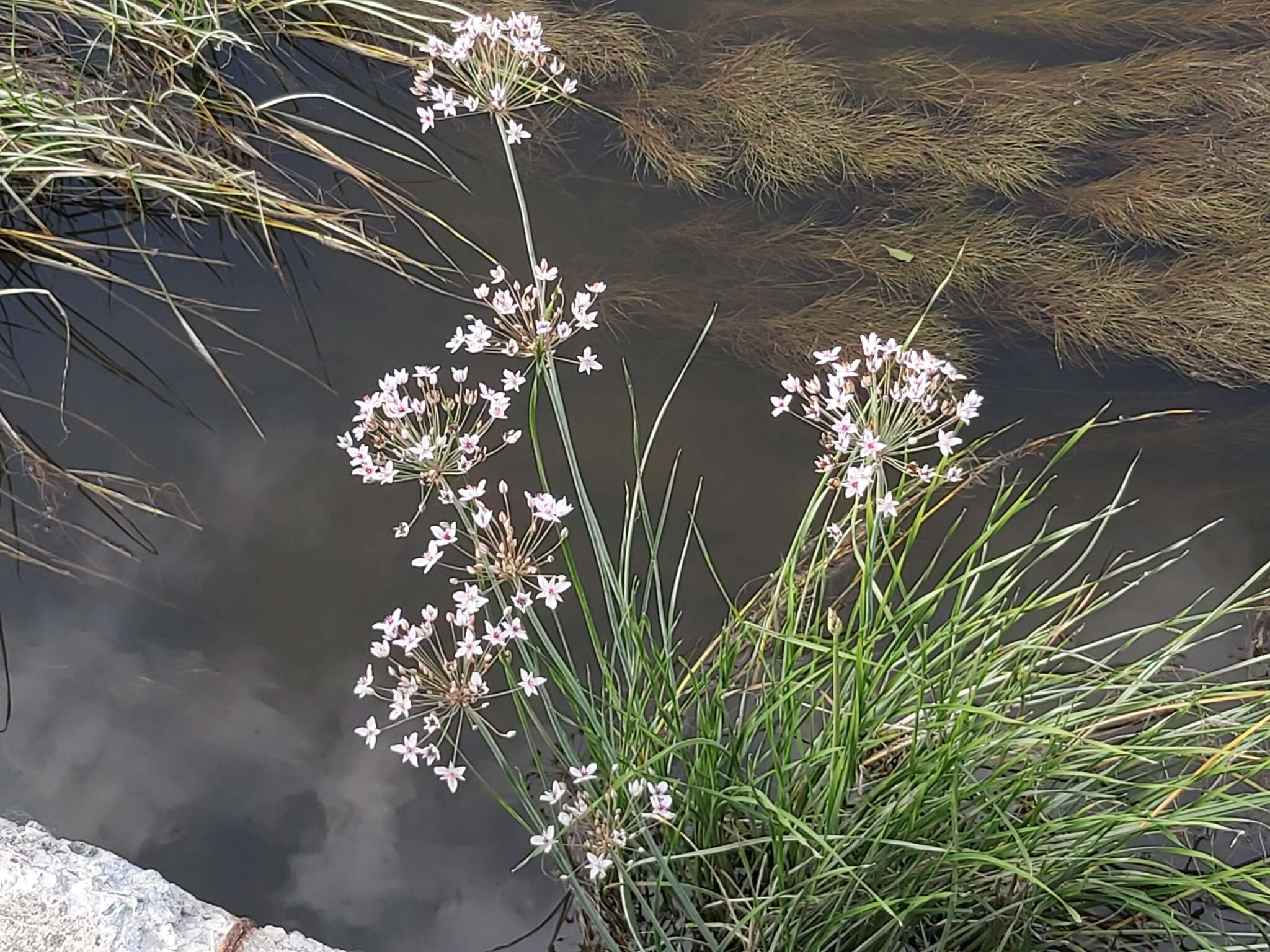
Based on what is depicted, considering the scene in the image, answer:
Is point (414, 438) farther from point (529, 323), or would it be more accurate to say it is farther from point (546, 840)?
point (546, 840)

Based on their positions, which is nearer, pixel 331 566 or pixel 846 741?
pixel 846 741

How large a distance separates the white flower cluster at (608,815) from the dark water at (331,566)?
1.41ft

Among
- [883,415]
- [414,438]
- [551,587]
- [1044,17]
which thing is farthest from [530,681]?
[1044,17]

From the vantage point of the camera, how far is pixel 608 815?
1.54m

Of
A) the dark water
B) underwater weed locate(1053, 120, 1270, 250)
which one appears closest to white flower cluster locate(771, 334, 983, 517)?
the dark water

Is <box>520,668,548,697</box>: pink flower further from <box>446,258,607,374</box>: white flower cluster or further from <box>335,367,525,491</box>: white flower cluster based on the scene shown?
<box>446,258,607,374</box>: white flower cluster

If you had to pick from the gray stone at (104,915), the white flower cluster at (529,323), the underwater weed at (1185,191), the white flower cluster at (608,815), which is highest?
the underwater weed at (1185,191)

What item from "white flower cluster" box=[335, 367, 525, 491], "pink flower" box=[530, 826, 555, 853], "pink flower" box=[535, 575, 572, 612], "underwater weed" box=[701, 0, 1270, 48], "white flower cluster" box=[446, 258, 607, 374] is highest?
"underwater weed" box=[701, 0, 1270, 48]

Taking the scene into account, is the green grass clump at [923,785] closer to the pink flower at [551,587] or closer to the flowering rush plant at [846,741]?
the flowering rush plant at [846,741]

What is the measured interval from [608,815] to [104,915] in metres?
0.76

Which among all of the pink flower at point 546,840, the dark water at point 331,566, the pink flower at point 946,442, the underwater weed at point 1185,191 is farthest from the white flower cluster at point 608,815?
the underwater weed at point 1185,191

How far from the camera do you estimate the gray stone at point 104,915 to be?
5.17ft

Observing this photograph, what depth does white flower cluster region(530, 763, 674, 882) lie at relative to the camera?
149 centimetres

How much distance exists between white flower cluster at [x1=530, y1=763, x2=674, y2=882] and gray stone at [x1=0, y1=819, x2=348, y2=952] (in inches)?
17.7
